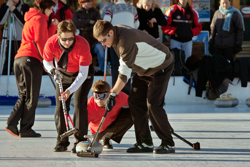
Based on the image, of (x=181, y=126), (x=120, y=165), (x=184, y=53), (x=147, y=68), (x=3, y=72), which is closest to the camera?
(x=120, y=165)

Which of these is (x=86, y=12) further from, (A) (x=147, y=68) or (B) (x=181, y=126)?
(A) (x=147, y=68)

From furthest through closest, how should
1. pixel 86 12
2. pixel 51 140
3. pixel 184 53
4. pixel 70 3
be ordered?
pixel 70 3 < pixel 184 53 < pixel 86 12 < pixel 51 140

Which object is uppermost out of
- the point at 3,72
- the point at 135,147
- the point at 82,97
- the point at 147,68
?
the point at 147,68

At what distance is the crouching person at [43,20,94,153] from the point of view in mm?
3832

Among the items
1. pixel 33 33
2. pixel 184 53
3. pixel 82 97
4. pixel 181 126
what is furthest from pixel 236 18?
pixel 82 97

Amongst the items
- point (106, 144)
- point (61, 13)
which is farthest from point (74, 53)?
point (61, 13)

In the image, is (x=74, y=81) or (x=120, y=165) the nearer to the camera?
(x=120, y=165)

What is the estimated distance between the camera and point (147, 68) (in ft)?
12.5

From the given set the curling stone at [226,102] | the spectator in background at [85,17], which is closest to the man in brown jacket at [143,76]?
the spectator in background at [85,17]

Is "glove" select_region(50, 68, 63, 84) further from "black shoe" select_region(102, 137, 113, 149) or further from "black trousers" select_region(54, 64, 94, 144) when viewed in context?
"black shoe" select_region(102, 137, 113, 149)

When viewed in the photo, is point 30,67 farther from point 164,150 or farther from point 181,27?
point 181,27

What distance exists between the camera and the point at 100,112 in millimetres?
4141

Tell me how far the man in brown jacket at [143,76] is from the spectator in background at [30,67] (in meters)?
1.38

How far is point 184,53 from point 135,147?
470 cm
